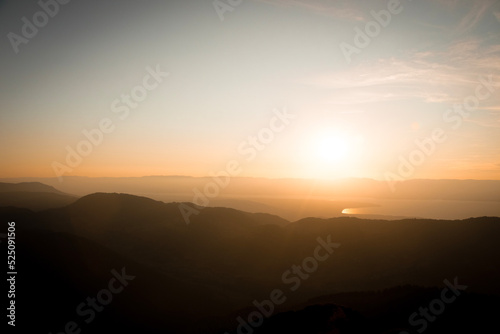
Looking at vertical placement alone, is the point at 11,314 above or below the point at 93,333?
above

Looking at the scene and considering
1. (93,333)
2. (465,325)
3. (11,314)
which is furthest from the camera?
(93,333)

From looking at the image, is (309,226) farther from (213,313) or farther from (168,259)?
(213,313)

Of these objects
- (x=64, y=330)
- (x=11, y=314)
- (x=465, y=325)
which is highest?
(x=465, y=325)

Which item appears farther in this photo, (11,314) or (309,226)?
(309,226)

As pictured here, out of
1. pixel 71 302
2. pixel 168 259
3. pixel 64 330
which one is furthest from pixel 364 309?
pixel 168 259

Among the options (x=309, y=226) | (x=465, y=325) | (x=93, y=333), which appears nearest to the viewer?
(x=465, y=325)

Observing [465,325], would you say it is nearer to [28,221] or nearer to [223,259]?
[223,259]

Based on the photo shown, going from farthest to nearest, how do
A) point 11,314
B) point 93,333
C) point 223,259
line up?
point 223,259 < point 93,333 < point 11,314

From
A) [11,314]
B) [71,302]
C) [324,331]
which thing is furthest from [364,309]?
[11,314]

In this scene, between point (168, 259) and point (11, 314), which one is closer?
point (11, 314)
